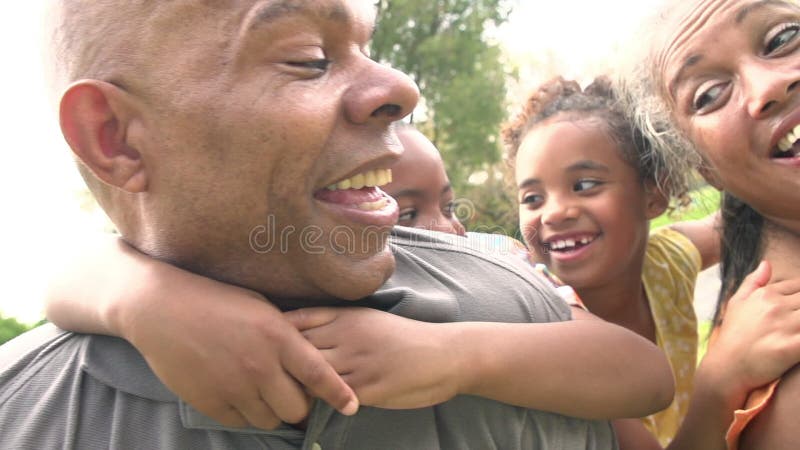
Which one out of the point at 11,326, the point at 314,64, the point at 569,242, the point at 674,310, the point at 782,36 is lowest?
the point at 11,326

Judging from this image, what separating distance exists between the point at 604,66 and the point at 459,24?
12.1 metres

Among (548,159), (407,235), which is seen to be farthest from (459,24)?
(407,235)

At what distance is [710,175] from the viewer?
2.70m

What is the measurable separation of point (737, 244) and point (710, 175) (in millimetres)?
258

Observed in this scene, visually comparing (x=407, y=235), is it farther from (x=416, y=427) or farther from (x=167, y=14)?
(x=167, y=14)

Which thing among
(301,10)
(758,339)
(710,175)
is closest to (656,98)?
(710,175)

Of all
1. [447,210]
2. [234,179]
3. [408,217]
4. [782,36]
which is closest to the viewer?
[234,179]

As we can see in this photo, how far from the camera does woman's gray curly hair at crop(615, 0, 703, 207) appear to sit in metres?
2.69

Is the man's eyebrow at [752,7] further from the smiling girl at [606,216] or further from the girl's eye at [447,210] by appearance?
the girl's eye at [447,210]

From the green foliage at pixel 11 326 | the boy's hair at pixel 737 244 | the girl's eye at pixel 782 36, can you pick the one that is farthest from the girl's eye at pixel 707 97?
the green foliage at pixel 11 326

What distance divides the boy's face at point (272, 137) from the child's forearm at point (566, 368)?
11.3 inches

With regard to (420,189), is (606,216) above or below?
above

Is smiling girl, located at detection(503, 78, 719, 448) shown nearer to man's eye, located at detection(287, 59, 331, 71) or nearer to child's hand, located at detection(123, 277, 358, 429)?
man's eye, located at detection(287, 59, 331, 71)

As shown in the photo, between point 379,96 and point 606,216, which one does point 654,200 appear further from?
point 379,96
